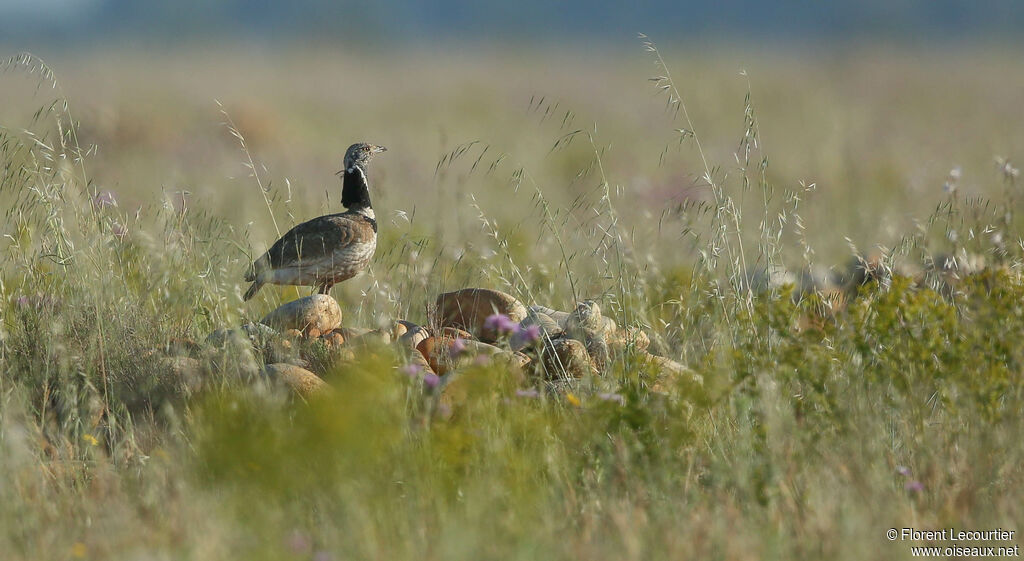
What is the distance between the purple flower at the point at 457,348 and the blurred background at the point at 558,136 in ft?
1.75

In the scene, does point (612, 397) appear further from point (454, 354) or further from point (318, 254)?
point (318, 254)

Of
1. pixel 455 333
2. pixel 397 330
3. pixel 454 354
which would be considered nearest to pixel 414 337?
pixel 397 330

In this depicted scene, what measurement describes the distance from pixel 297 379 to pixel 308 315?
2.90ft

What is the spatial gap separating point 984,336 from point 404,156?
48.9 feet

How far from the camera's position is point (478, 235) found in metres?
9.27

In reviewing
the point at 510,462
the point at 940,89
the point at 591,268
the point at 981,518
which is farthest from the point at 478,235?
the point at 940,89

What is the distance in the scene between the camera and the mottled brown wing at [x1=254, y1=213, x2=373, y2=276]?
20.0 feet

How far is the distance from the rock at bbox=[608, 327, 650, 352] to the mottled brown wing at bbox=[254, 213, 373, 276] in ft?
5.86

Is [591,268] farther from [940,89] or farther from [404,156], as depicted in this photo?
[940,89]

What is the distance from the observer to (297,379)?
4.34 m

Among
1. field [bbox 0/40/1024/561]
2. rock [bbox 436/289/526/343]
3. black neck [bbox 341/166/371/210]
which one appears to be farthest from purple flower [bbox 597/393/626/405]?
black neck [bbox 341/166/371/210]

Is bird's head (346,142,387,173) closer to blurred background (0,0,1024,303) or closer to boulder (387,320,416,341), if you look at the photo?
blurred background (0,0,1024,303)

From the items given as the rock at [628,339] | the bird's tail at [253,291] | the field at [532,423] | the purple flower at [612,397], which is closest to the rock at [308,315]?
the field at [532,423]

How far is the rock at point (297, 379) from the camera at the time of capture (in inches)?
170
